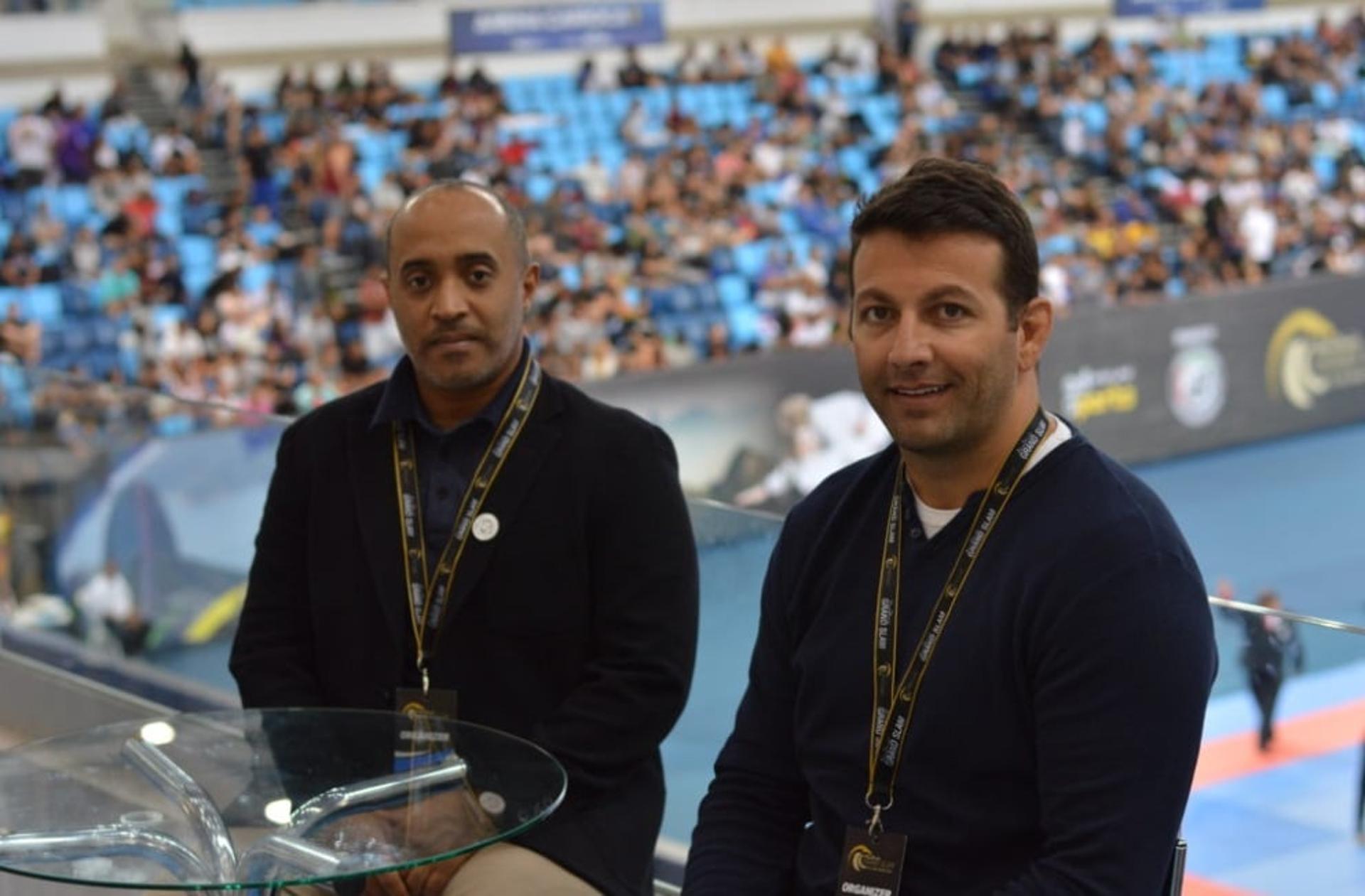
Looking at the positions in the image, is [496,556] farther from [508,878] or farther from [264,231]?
[264,231]

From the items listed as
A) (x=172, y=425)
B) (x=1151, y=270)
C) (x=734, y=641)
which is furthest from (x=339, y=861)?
(x=1151, y=270)

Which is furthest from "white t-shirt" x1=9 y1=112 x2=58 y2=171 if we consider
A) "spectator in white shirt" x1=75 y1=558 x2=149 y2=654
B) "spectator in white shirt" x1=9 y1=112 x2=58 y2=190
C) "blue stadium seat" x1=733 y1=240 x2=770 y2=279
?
"spectator in white shirt" x1=75 y1=558 x2=149 y2=654

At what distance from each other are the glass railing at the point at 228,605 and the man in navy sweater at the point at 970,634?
3.37ft

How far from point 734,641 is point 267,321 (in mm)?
8238

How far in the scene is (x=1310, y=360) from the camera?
1529 cm

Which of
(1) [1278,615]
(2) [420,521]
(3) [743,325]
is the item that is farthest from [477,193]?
(3) [743,325]

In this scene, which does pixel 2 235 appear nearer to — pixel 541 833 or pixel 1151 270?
pixel 1151 270

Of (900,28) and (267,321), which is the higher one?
(900,28)

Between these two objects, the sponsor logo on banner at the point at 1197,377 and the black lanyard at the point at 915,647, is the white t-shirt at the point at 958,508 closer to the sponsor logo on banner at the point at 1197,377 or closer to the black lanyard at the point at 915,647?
the black lanyard at the point at 915,647

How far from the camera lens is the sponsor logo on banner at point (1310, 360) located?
49.0 feet

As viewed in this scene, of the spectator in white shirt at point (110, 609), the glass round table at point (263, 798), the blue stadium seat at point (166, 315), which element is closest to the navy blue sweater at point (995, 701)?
the glass round table at point (263, 798)

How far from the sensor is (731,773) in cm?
216

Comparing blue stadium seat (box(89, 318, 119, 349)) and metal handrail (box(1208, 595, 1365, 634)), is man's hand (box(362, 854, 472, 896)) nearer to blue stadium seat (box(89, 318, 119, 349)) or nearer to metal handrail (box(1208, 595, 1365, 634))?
metal handrail (box(1208, 595, 1365, 634))

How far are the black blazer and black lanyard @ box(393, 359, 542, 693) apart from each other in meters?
0.02
